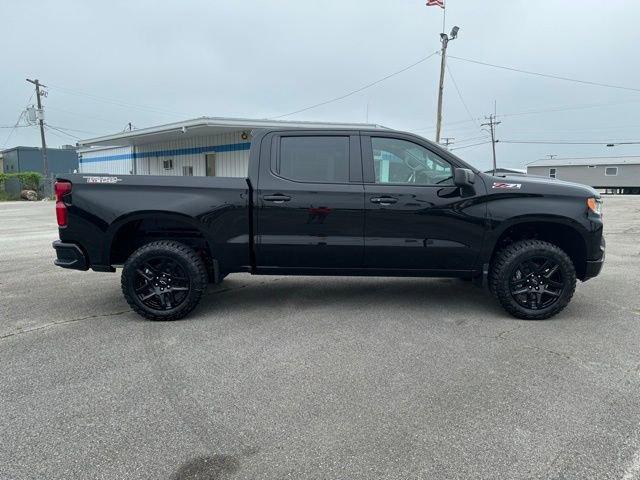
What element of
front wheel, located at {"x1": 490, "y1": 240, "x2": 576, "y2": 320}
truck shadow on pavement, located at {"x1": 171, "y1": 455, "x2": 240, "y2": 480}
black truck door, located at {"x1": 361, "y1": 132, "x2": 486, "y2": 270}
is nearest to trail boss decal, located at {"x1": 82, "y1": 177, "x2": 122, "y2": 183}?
black truck door, located at {"x1": 361, "y1": 132, "x2": 486, "y2": 270}

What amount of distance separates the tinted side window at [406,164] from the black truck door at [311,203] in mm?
222

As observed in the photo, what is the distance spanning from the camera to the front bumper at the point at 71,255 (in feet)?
15.3

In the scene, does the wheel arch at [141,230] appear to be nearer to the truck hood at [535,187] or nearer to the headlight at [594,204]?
the truck hood at [535,187]

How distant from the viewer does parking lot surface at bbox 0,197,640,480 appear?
2.47m

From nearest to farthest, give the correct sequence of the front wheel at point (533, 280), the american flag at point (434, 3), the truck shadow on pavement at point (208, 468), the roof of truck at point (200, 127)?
the truck shadow on pavement at point (208, 468) < the front wheel at point (533, 280) < the roof of truck at point (200, 127) < the american flag at point (434, 3)

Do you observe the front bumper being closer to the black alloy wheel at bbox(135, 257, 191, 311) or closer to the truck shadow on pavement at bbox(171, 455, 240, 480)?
Answer: the black alloy wheel at bbox(135, 257, 191, 311)

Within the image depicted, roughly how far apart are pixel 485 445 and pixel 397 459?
54 cm

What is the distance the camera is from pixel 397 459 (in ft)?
8.14

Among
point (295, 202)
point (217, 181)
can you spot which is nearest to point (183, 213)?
point (217, 181)

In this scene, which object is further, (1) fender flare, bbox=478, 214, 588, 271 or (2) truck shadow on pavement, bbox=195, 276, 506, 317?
(2) truck shadow on pavement, bbox=195, 276, 506, 317

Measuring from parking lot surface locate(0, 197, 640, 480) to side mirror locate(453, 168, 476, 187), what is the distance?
1.43 metres

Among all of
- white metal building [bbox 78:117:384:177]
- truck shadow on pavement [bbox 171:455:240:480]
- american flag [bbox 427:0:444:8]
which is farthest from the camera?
american flag [bbox 427:0:444:8]

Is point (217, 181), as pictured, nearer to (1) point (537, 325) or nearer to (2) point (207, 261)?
(2) point (207, 261)

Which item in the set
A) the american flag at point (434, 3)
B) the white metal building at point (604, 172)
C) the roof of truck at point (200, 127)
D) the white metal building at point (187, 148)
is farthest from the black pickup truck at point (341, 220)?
the white metal building at point (604, 172)
